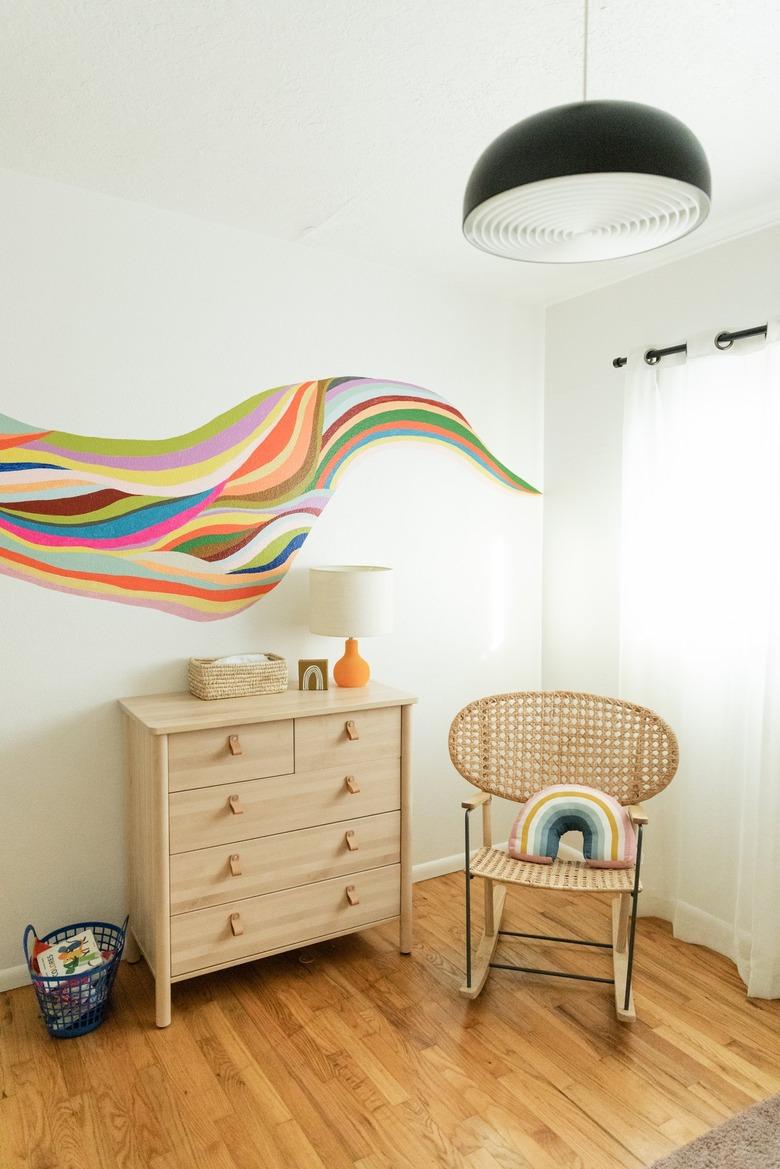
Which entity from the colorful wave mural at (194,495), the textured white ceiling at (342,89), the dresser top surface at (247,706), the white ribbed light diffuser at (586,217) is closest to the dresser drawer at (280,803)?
the dresser top surface at (247,706)

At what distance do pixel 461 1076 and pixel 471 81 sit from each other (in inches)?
101

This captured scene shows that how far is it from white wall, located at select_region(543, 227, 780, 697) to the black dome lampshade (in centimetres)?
164

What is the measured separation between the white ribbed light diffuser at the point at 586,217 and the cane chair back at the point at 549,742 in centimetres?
174

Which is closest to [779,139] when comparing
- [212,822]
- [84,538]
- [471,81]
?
[471,81]

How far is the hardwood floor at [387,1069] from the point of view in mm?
1938

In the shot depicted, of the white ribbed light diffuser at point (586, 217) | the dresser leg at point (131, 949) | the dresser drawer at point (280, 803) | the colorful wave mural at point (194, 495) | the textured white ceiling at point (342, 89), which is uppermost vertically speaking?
the textured white ceiling at point (342, 89)

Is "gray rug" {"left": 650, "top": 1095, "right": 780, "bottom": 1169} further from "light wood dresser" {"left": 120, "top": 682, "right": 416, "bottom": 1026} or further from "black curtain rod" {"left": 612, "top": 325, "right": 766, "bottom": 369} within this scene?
"black curtain rod" {"left": 612, "top": 325, "right": 766, "bottom": 369}

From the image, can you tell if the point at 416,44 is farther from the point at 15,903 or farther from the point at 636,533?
the point at 15,903

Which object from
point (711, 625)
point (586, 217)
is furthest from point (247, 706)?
point (586, 217)

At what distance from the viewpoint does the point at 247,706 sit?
2.63 metres

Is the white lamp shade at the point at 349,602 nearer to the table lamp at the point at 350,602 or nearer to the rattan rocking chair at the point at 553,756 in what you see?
the table lamp at the point at 350,602

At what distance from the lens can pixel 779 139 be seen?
2236 mm

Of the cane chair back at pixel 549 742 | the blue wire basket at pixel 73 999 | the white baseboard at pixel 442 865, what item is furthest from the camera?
the white baseboard at pixel 442 865

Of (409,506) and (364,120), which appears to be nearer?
(364,120)
